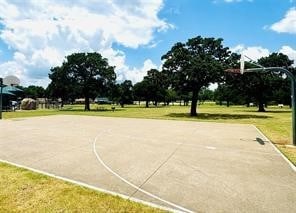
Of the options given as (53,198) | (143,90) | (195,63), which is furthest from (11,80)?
(143,90)

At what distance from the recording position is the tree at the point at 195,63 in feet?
98.1

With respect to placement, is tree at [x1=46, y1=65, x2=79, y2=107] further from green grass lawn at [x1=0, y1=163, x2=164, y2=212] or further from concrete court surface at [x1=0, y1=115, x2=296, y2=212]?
green grass lawn at [x1=0, y1=163, x2=164, y2=212]

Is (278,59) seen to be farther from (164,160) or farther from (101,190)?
(101,190)

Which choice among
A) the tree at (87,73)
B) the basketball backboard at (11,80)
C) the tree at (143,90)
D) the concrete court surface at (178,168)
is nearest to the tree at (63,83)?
the tree at (87,73)

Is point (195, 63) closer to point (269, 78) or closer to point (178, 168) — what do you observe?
point (269, 78)

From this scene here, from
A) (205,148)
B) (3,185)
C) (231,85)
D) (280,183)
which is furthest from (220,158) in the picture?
(231,85)

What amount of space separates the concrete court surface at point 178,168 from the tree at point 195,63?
17.0 m

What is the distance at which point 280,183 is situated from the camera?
682 centimetres

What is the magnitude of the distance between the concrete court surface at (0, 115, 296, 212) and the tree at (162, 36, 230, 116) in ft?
55.6

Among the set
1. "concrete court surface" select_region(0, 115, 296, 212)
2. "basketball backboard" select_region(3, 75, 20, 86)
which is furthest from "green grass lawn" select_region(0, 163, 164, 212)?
"basketball backboard" select_region(3, 75, 20, 86)

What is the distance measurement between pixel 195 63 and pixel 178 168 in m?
23.6

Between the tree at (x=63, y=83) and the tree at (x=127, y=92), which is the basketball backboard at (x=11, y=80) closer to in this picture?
the tree at (x=63, y=83)

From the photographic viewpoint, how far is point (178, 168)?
27.0 feet

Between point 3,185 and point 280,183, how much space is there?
661 cm
